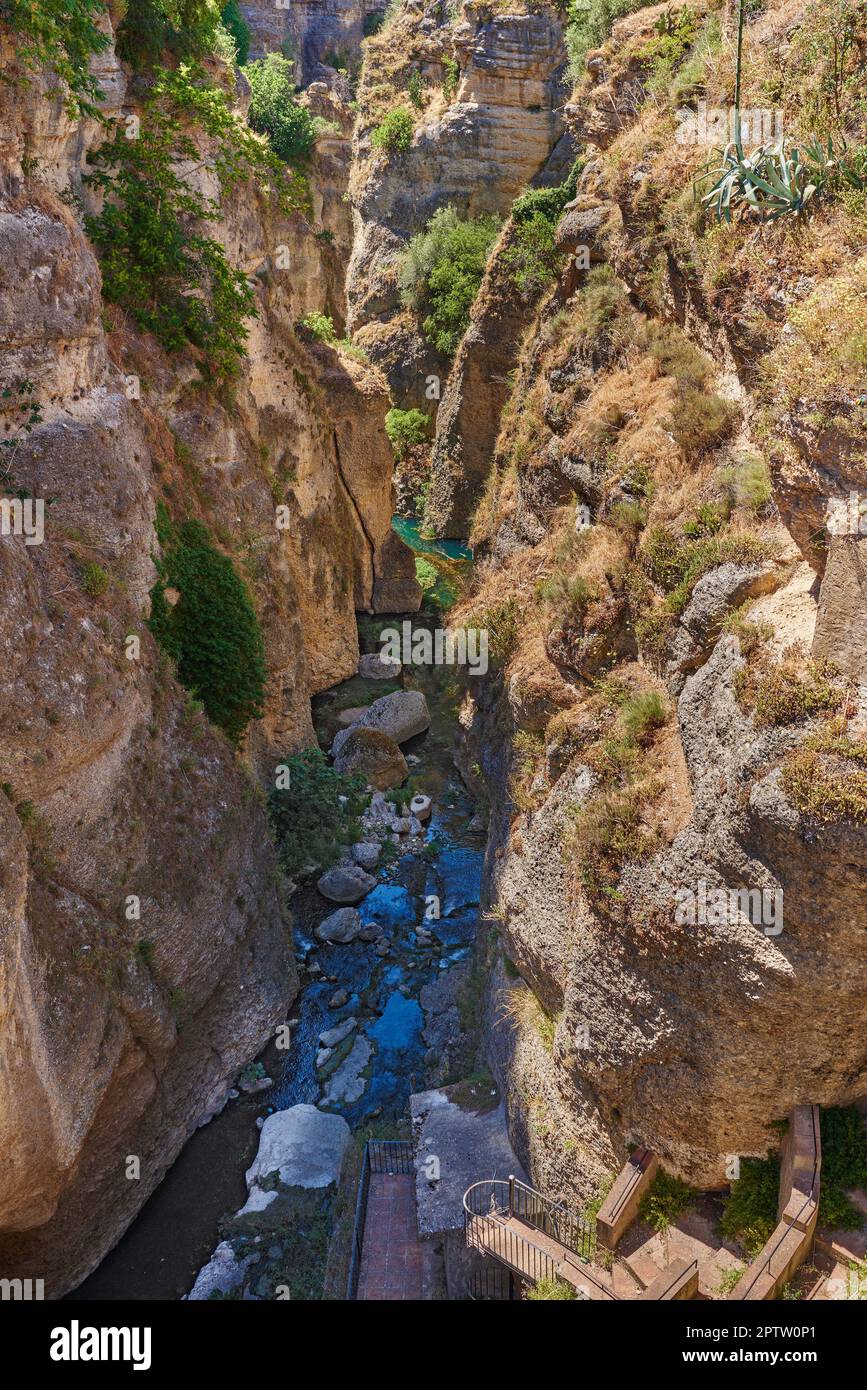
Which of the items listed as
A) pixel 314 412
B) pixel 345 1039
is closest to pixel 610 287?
pixel 314 412

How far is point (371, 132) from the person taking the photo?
45.0 m

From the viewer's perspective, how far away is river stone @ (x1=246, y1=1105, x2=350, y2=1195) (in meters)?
15.1

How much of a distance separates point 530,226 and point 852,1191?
98.0ft

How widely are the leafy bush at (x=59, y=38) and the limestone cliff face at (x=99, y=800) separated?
0.41 meters

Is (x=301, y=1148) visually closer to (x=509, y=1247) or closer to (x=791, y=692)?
(x=509, y=1247)

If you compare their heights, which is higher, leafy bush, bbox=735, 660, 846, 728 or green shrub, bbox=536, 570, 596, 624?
green shrub, bbox=536, 570, 596, 624

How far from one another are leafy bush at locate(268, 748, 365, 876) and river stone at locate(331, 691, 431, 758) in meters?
3.94

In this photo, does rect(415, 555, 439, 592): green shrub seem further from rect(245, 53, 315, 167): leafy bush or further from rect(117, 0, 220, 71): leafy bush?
rect(117, 0, 220, 71): leafy bush

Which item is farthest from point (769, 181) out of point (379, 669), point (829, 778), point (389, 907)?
point (379, 669)

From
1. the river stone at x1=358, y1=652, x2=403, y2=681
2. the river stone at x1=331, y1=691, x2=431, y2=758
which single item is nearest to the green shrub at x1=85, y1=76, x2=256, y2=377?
the river stone at x1=331, y1=691, x2=431, y2=758

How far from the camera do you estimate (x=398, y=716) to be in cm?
2720

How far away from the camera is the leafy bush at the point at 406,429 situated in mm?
42750

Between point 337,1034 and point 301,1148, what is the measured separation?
8.72 feet
